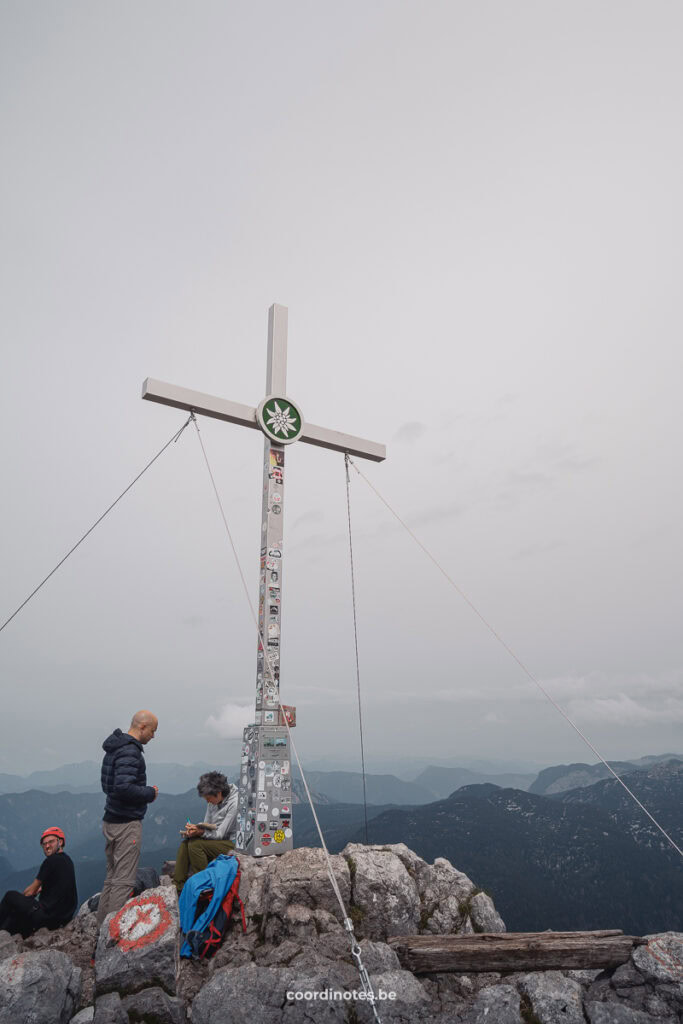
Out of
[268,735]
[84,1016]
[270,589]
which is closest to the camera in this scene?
[84,1016]

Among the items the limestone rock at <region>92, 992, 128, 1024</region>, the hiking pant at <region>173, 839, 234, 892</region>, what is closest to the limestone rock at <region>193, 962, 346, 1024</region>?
the limestone rock at <region>92, 992, 128, 1024</region>

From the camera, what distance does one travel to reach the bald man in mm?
8305

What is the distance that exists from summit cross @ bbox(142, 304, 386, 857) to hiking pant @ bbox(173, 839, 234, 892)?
3.50 feet

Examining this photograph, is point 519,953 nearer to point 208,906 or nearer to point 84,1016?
point 208,906

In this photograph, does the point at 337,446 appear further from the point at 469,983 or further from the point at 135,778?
the point at 469,983

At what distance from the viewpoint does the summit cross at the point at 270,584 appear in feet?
34.3

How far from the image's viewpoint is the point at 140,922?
24.8 ft

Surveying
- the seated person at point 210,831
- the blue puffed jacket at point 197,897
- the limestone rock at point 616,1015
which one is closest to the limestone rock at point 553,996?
the limestone rock at point 616,1015

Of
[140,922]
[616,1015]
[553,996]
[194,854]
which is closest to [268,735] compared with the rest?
[194,854]

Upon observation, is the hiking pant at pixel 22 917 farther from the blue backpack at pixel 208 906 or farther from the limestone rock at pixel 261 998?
the limestone rock at pixel 261 998

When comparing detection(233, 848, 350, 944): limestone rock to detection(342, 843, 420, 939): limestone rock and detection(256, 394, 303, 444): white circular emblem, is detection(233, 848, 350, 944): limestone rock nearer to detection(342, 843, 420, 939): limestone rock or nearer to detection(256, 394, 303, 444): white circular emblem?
detection(342, 843, 420, 939): limestone rock

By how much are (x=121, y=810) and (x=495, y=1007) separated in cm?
542

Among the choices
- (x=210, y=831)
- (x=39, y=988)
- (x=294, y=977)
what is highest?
(x=210, y=831)

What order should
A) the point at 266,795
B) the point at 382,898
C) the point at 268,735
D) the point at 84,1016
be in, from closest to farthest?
the point at 84,1016
the point at 382,898
the point at 266,795
the point at 268,735
